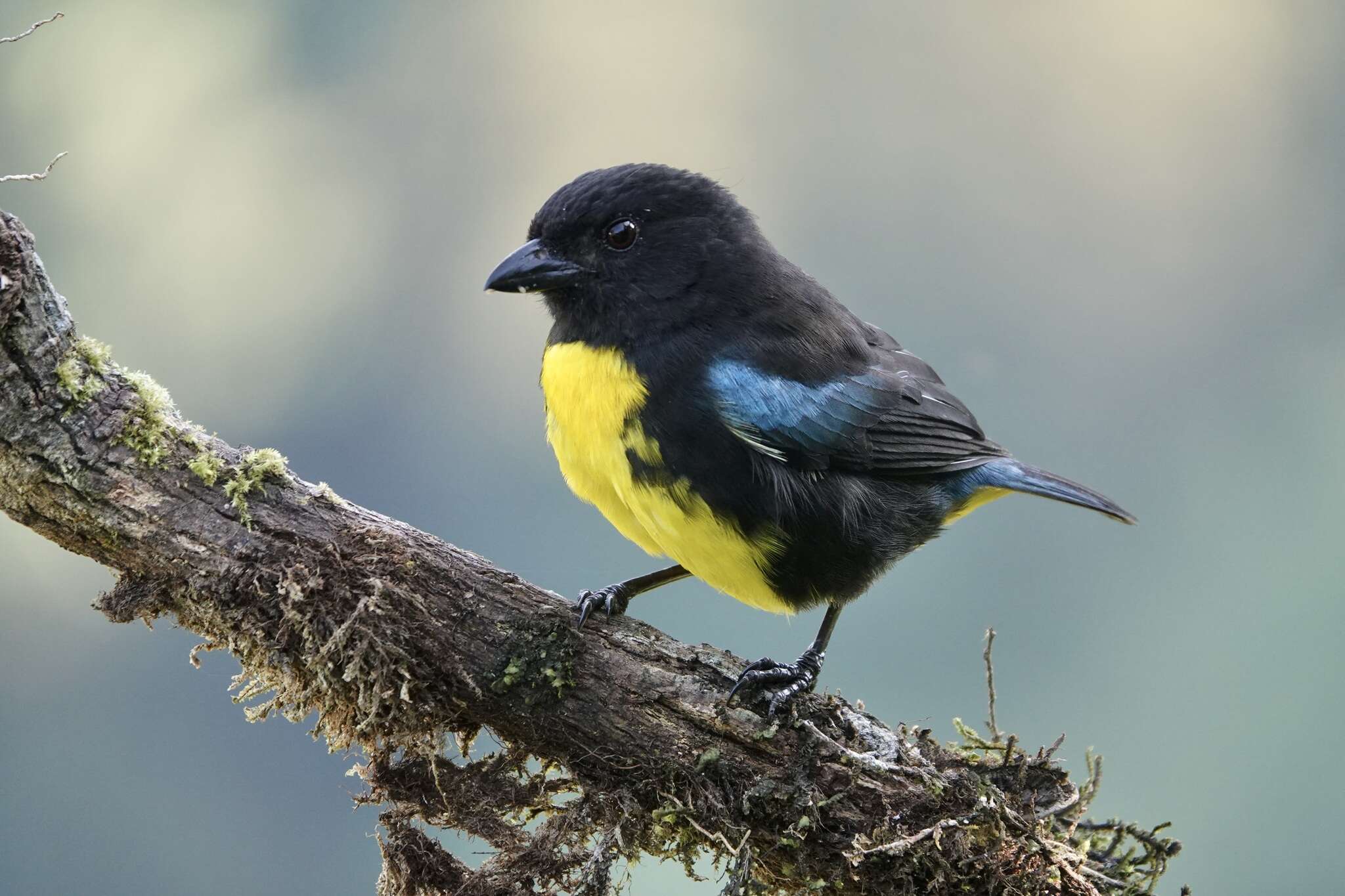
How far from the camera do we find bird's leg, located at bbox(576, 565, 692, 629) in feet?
12.1

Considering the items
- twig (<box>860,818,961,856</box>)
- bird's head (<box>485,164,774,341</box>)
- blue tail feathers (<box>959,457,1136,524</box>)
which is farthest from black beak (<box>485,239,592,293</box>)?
twig (<box>860,818,961,856</box>)

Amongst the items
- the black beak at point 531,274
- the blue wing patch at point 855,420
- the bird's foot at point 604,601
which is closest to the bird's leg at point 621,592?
the bird's foot at point 604,601

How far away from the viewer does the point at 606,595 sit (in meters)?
3.76

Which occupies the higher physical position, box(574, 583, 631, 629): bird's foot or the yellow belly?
the yellow belly

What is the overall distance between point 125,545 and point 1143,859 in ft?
10.3

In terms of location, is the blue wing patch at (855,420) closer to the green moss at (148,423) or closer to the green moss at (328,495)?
the green moss at (328,495)

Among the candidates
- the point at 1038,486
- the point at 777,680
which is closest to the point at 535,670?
the point at 777,680

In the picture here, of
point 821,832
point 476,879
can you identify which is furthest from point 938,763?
point 476,879

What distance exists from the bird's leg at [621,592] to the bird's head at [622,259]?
86 cm

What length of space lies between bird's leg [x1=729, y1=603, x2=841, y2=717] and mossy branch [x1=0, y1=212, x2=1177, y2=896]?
6 centimetres

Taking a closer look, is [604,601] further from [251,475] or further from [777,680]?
[251,475]

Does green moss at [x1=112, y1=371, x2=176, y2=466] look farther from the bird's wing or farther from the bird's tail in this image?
the bird's tail

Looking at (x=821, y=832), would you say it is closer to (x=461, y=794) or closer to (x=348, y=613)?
(x=461, y=794)

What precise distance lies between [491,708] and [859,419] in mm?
1642
